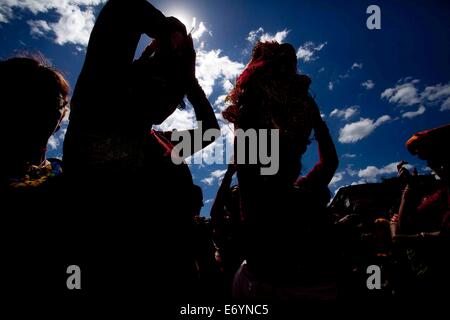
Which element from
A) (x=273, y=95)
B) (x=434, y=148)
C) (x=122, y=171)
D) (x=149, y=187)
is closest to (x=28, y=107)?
(x=122, y=171)

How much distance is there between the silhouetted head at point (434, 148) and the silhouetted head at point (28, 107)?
4174 mm

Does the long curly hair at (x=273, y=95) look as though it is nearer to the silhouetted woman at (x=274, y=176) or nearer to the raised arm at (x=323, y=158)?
the silhouetted woman at (x=274, y=176)

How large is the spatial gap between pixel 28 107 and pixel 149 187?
0.99 m

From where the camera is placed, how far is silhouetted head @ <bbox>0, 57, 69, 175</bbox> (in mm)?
1539

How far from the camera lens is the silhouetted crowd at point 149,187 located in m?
1.15

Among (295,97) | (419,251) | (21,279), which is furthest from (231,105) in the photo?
(419,251)

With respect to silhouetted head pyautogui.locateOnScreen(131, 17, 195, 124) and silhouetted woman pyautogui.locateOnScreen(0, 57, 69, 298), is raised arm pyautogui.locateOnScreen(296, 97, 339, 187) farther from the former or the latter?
silhouetted woman pyautogui.locateOnScreen(0, 57, 69, 298)

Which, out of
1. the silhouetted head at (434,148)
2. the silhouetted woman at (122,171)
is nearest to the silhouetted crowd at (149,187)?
the silhouetted woman at (122,171)

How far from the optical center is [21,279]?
1098 mm

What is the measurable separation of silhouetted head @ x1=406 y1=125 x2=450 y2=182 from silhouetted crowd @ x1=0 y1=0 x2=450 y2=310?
2022 millimetres

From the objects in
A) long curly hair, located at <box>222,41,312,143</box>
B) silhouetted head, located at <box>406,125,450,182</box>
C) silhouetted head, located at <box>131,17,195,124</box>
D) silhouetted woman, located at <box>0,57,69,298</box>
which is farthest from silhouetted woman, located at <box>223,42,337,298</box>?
silhouetted head, located at <box>406,125,450,182</box>

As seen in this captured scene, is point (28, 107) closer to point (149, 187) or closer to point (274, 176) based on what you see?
point (149, 187)
